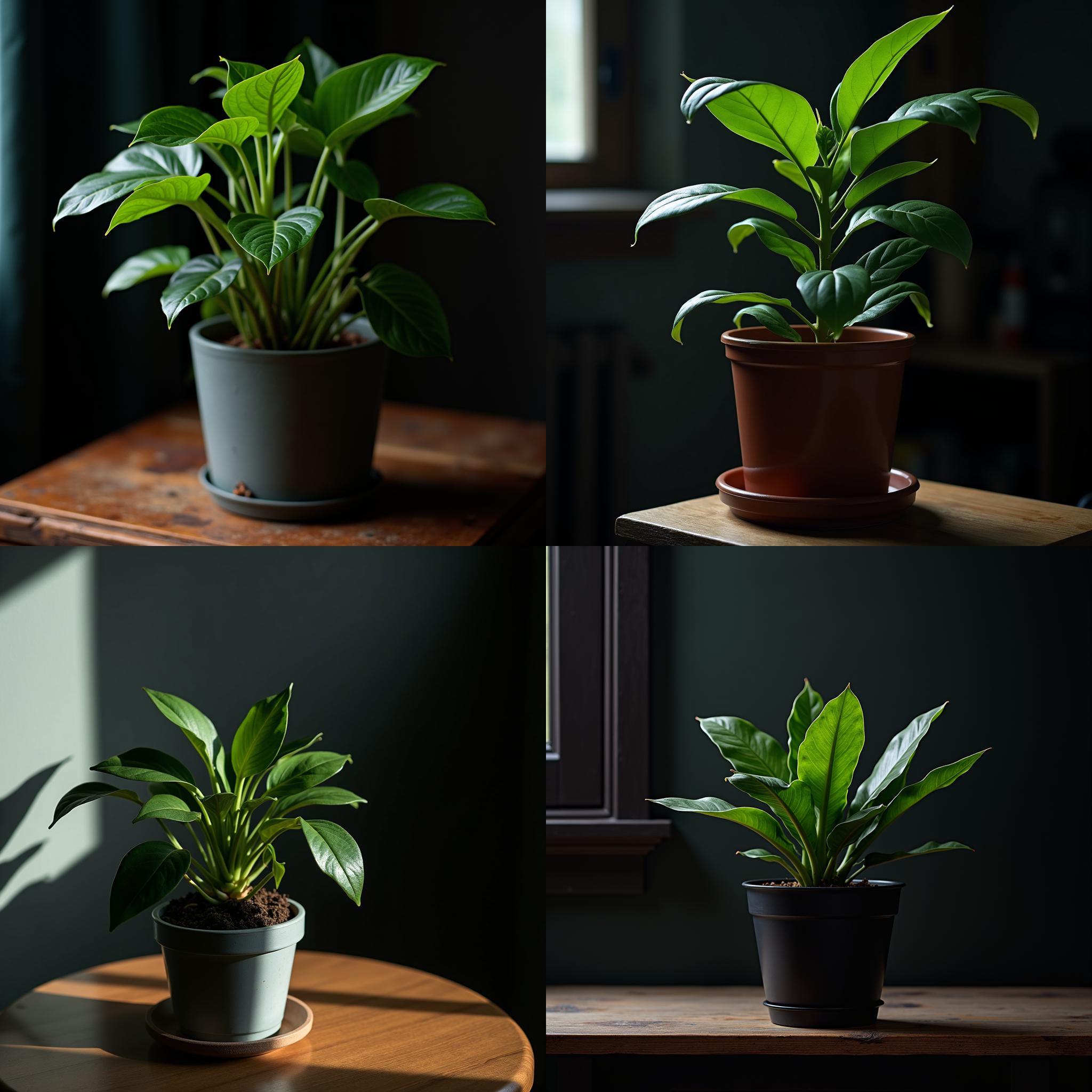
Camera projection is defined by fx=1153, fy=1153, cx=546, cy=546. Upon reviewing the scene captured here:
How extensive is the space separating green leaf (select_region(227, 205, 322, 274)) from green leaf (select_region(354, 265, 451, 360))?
125 mm

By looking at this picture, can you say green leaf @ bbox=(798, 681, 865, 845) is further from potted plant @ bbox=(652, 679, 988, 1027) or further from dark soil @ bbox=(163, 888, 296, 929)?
dark soil @ bbox=(163, 888, 296, 929)

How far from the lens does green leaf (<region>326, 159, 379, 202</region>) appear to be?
3.73 feet

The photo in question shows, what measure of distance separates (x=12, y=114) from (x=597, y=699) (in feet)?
3.56

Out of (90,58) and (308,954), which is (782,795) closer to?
(308,954)

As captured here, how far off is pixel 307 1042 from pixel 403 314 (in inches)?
30.6

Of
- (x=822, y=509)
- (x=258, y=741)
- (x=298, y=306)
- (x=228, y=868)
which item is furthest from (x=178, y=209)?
(x=822, y=509)

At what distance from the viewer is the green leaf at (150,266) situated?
1272mm

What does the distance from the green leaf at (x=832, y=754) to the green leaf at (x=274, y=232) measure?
733mm

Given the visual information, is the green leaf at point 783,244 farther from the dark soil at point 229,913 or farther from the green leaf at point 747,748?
the dark soil at point 229,913

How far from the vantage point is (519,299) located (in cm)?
197

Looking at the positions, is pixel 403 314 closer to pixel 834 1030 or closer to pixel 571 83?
pixel 571 83

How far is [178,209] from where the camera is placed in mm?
1768

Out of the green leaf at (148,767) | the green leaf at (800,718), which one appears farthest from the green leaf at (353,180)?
the green leaf at (800,718)

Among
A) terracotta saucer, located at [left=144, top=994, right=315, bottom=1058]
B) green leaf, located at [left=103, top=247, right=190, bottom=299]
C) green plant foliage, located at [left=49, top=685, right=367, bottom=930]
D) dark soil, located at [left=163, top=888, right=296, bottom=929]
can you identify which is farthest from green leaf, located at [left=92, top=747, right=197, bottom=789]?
green leaf, located at [left=103, top=247, right=190, bottom=299]
